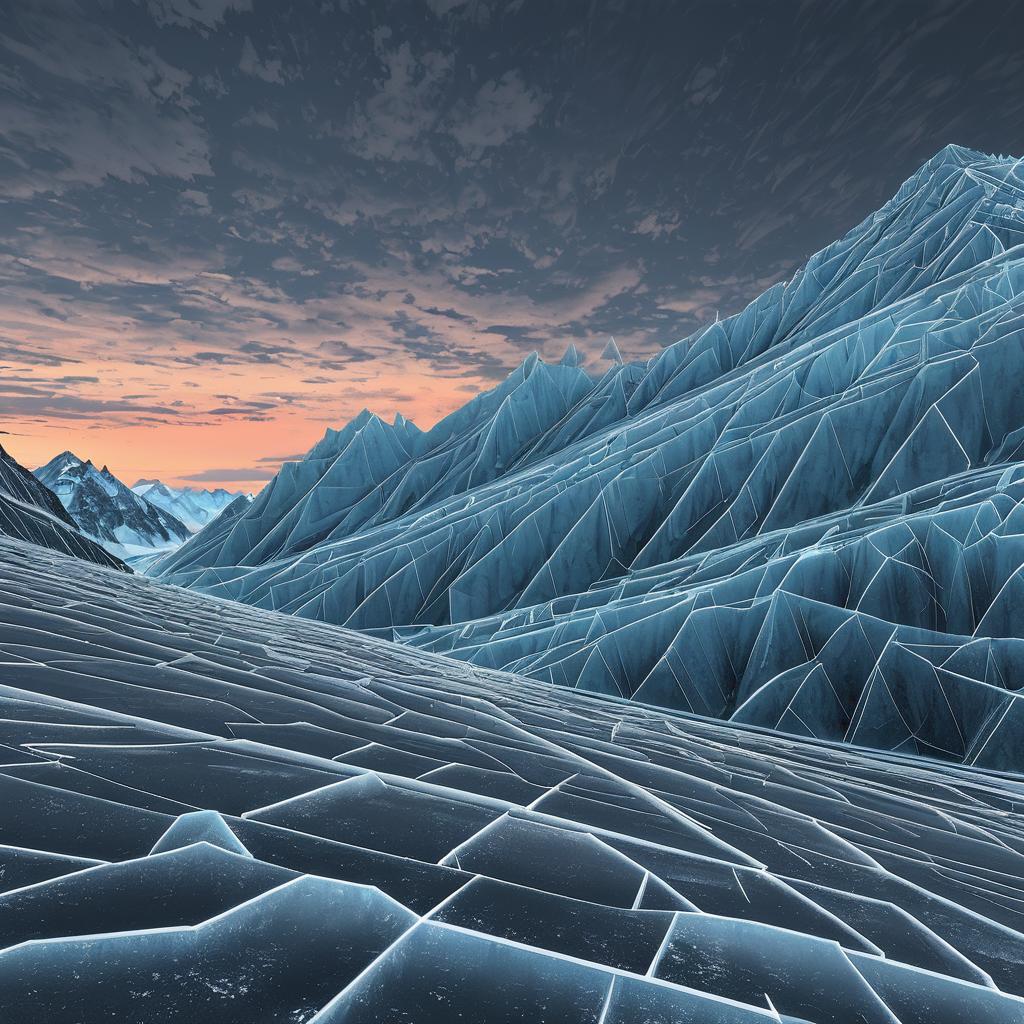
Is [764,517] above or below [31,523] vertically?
above

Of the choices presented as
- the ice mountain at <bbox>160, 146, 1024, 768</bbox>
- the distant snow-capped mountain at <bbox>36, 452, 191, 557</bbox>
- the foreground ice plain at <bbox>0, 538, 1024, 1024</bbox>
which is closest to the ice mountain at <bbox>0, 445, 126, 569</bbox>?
the ice mountain at <bbox>160, 146, 1024, 768</bbox>

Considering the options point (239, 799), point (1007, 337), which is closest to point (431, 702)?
point (239, 799)

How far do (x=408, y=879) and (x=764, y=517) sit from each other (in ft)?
136

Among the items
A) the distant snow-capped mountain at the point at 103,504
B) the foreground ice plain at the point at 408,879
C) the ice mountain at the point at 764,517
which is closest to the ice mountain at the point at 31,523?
the ice mountain at the point at 764,517

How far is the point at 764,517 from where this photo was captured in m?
41.6

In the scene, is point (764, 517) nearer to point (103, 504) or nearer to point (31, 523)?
point (31, 523)

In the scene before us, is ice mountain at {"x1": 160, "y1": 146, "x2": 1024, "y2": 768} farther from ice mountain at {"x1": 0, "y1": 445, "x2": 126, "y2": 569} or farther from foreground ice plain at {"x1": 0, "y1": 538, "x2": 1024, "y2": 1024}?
ice mountain at {"x1": 0, "y1": 445, "x2": 126, "y2": 569}

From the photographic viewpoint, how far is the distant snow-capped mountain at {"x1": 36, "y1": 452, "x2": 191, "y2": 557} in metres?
176

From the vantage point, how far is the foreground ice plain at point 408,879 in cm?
315

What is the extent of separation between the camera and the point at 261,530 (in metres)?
82.3

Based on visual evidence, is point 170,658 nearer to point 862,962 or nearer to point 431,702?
point 431,702

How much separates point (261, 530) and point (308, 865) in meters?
84.4

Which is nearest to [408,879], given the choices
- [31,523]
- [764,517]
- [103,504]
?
[31,523]

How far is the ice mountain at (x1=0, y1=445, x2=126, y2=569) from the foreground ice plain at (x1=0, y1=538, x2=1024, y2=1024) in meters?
26.0
